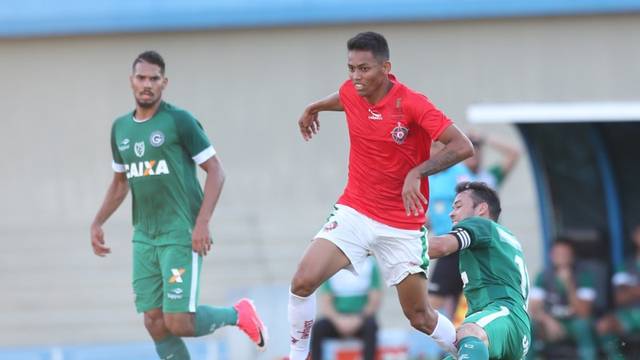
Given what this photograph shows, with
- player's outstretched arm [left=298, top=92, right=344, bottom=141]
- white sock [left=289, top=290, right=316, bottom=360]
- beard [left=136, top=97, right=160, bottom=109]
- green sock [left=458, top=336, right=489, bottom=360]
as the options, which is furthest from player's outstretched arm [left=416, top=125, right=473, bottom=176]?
beard [left=136, top=97, right=160, bottom=109]

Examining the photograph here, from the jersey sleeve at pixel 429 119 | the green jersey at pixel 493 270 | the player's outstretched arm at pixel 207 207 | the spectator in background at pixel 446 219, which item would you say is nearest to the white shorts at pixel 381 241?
the green jersey at pixel 493 270

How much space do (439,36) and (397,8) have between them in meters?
0.65

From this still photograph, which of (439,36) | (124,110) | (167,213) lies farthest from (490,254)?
(124,110)

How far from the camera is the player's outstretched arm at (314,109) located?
8.54 meters

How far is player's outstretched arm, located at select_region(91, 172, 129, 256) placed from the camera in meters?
9.23

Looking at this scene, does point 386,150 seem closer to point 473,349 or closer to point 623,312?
point 473,349

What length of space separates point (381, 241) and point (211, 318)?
1.55m

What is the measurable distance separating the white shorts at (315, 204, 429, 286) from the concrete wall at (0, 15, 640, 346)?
23.7 feet

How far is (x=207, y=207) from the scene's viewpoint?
346 inches

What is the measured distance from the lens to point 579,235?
12602 millimetres

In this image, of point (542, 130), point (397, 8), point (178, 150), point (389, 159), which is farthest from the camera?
point (397, 8)

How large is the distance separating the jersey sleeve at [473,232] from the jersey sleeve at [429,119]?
0.62 meters

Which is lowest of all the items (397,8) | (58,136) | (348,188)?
(348,188)

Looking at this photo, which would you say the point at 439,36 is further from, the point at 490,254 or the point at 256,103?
the point at 490,254
